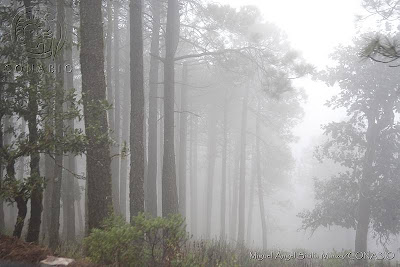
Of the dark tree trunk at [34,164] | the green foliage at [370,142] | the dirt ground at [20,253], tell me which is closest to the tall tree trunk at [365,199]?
the green foliage at [370,142]

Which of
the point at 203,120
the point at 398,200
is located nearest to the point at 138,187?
the point at 398,200

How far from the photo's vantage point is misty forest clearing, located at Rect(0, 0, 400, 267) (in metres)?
6.34

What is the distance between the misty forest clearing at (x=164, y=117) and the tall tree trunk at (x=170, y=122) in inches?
1.6

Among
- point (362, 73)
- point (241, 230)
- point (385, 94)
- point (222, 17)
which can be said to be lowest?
point (241, 230)

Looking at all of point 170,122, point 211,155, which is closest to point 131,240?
point 170,122

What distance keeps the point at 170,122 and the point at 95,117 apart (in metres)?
4.31

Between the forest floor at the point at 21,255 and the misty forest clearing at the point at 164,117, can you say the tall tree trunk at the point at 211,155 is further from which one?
the forest floor at the point at 21,255

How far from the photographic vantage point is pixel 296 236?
5044 cm

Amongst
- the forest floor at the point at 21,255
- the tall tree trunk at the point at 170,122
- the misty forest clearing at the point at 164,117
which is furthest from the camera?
the tall tree trunk at the point at 170,122

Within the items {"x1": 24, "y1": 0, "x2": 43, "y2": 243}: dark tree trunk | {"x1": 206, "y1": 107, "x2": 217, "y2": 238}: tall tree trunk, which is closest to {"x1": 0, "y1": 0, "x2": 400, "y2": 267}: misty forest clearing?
{"x1": 24, "y1": 0, "x2": 43, "y2": 243}: dark tree trunk

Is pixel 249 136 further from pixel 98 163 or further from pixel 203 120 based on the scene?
pixel 98 163

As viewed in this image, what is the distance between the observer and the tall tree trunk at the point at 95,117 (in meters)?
6.95

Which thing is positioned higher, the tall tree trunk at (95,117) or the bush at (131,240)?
the tall tree trunk at (95,117)

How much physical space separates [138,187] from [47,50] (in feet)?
13.4
